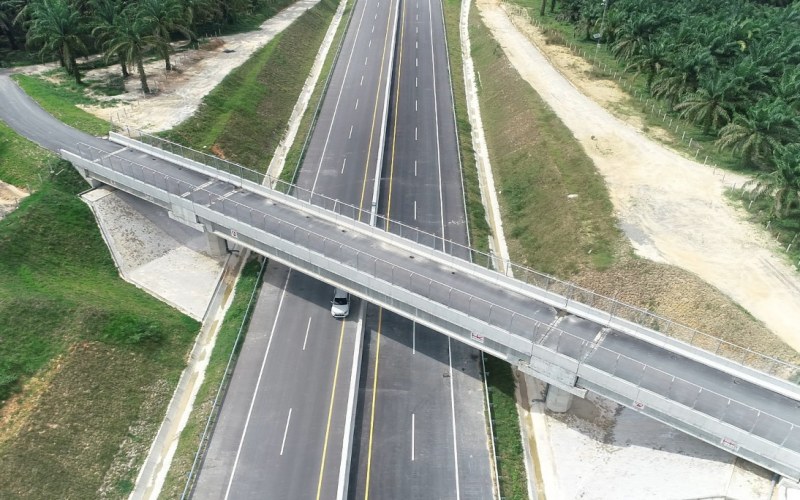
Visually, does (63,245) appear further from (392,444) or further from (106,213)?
(392,444)

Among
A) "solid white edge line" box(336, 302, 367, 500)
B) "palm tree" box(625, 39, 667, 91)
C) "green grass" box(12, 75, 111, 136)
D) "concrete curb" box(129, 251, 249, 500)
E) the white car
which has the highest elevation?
"palm tree" box(625, 39, 667, 91)

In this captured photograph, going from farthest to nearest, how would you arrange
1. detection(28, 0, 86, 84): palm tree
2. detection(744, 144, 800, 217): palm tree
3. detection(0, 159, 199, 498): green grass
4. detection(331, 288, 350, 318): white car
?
detection(28, 0, 86, 84): palm tree, detection(331, 288, 350, 318): white car, detection(744, 144, 800, 217): palm tree, detection(0, 159, 199, 498): green grass

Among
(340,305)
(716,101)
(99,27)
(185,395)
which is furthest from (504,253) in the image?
(99,27)

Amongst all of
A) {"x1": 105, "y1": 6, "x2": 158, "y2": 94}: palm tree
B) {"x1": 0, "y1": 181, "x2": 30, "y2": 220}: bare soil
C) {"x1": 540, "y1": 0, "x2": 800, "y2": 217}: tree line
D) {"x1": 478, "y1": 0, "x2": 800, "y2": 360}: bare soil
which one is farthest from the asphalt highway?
{"x1": 540, "y1": 0, "x2": 800, "y2": 217}: tree line

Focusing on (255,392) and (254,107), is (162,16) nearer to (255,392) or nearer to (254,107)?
(254,107)

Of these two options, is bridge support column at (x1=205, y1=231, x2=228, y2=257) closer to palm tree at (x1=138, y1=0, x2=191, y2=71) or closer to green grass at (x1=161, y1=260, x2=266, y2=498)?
green grass at (x1=161, y1=260, x2=266, y2=498)
